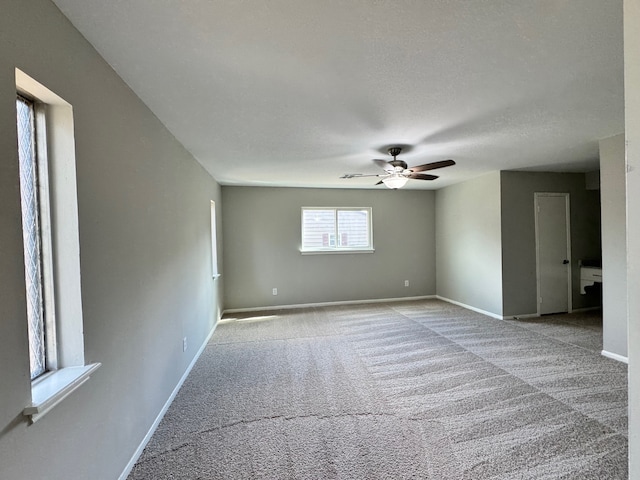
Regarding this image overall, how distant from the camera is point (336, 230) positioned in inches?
231

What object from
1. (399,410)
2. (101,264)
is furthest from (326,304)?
(101,264)

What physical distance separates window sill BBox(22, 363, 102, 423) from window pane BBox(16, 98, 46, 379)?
0.08 meters

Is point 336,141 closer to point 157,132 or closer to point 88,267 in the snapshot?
point 157,132

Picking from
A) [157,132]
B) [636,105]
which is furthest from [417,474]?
[157,132]

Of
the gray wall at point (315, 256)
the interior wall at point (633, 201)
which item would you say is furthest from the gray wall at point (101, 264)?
the gray wall at point (315, 256)

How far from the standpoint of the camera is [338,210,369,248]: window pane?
5906 mm

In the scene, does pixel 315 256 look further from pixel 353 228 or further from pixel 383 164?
pixel 383 164

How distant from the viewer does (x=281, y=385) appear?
2652 millimetres

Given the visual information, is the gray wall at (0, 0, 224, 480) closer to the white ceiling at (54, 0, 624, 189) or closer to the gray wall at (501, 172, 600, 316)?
the white ceiling at (54, 0, 624, 189)

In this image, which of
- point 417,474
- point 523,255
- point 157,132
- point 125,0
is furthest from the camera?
point 523,255

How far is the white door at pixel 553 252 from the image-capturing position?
185 inches

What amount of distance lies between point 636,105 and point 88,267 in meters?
1.94

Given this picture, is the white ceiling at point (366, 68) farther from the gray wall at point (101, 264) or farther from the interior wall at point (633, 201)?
the interior wall at point (633, 201)

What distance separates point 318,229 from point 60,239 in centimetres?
467
